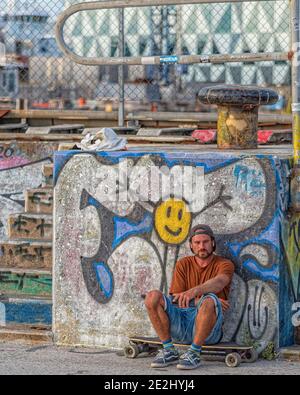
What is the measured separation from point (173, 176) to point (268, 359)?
4.97ft

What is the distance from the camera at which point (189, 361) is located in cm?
741

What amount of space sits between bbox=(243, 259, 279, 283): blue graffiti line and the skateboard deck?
516mm

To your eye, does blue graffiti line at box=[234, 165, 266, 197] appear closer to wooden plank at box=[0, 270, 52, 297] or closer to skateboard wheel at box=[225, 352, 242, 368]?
skateboard wheel at box=[225, 352, 242, 368]

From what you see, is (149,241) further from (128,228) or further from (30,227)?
(30,227)

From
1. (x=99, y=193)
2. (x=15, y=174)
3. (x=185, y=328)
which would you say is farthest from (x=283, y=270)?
(x=15, y=174)

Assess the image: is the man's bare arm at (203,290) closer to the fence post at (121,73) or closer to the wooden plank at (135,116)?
the fence post at (121,73)

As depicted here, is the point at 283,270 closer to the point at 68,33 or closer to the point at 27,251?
the point at 27,251

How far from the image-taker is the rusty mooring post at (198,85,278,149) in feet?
27.9

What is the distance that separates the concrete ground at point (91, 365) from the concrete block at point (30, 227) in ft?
4.34

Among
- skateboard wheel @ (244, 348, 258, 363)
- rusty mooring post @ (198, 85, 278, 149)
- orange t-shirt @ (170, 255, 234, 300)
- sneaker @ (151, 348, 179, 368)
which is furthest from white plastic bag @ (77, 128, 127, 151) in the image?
skateboard wheel @ (244, 348, 258, 363)

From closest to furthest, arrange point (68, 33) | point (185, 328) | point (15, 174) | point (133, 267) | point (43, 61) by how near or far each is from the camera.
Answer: point (185, 328), point (133, 267), point (15, 174), point (68, 33), point (43, 61)

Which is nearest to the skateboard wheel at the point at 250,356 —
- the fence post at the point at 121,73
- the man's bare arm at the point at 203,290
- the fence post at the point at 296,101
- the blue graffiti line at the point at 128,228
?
the man's bare arm at the point at 203,290

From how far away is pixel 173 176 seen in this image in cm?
805
